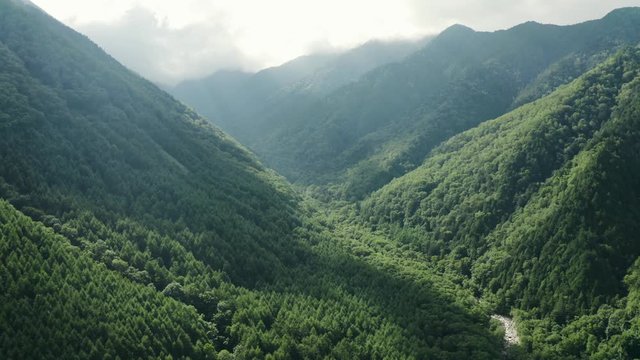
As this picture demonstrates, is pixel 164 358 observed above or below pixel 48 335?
below

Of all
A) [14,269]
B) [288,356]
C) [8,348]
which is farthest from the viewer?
[288,356]

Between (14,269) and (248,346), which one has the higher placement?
(14,269)

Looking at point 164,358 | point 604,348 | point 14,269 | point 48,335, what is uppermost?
point 14,269

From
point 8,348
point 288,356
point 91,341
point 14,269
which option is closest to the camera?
point 8,348

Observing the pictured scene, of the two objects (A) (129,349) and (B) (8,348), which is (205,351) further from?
(B) (8,348)

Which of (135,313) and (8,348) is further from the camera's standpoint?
(135,313)

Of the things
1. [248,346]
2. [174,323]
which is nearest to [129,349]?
[174,323]

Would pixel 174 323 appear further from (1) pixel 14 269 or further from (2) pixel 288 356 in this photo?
(1) pixel 14 269

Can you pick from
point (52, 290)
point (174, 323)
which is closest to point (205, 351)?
point (174, 323)

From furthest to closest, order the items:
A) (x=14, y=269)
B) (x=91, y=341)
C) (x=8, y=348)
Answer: (x=14, y=269), (x=91, y=341), (x=8, y=348)
